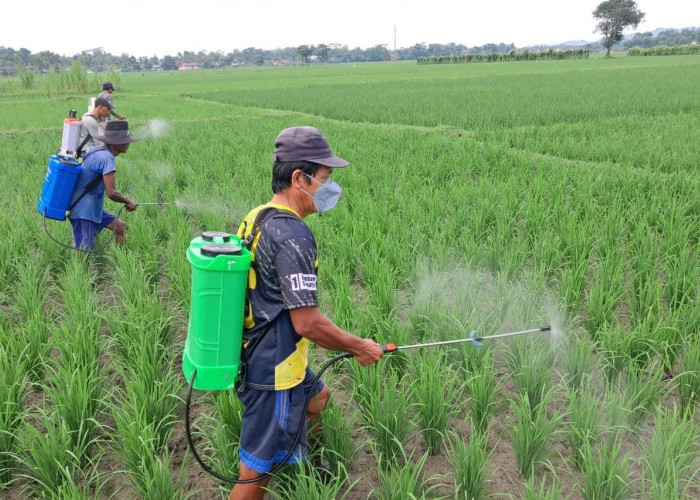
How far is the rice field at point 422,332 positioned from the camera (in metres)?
1.96

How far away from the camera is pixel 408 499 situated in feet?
5.61

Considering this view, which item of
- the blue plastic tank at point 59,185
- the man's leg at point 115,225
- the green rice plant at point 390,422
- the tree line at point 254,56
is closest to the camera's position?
the green rice plant at point 390,422

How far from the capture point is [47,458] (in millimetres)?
1893

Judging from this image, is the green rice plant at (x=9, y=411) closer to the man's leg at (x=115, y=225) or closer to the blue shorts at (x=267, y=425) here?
the blue shorts at (x=267, y=425)

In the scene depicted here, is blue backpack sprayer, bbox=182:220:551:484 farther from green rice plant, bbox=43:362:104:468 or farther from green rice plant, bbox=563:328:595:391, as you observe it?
green rice plant, bbox=563:328:595:391

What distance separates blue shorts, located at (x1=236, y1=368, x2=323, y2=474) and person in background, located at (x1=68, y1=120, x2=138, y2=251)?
270cm

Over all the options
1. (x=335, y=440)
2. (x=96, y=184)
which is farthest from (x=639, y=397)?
(x=96, y=184)

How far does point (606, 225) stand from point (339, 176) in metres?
3.42

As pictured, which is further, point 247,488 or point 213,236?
point 247,488

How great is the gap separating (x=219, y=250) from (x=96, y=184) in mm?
2893

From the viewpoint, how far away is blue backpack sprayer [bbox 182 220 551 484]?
1519 millimetres

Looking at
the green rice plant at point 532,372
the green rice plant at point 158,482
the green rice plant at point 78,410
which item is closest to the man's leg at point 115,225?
the green rice plant at point 78,410

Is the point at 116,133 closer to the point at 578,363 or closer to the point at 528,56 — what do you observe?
the point at 578,363

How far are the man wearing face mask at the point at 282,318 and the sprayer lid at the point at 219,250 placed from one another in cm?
11
